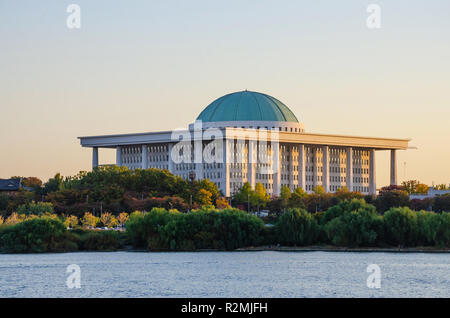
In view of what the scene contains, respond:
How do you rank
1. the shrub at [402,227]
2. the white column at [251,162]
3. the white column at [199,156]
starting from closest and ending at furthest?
1. the shrub at [402,227]
2. the white column at [199,156]
3. the white column at [251,162]

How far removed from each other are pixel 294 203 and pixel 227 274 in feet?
270

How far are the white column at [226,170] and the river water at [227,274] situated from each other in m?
84.4

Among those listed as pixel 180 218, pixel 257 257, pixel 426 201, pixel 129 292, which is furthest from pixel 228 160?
pixel 129 292

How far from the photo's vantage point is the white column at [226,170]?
19288 cm

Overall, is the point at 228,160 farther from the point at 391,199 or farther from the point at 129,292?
the point at 129,292

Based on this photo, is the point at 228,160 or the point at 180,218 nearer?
the point at 180,218

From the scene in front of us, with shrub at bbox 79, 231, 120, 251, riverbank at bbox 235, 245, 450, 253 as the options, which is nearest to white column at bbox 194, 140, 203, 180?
shrub at bbox 79, 231, 120, 251

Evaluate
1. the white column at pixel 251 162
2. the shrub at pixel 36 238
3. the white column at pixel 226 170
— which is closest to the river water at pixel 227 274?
the shrub at pixel 36 238

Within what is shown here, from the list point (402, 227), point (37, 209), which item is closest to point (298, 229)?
point (402, 227)

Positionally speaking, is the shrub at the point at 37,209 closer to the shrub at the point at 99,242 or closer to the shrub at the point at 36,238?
the shrub at the point at 99,242

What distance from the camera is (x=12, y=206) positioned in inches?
5773

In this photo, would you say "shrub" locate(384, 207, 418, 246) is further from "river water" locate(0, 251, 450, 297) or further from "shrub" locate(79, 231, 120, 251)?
"shrub" locate(79, 231, 120, 251)

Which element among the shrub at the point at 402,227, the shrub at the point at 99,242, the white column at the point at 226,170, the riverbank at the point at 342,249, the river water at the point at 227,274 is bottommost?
the river water at the point at 227,274
